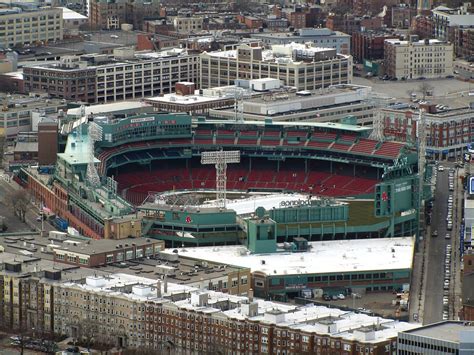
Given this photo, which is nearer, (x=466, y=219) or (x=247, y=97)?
(x=466, y=219)

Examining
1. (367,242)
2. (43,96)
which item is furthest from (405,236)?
(43,96)

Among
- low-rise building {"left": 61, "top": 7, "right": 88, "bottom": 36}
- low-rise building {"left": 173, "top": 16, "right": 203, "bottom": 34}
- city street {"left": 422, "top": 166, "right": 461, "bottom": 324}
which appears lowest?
city street {"left": 422, "top": 166, "right": 461, "bottom": 324}

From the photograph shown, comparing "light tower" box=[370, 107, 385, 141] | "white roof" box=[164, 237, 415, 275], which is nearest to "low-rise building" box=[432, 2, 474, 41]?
"light tower" box=[370, 107, 385, 141]

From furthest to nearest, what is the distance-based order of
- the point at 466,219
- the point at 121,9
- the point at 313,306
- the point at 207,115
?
the point at 121,9 → the point at 207,115 → the point at 466,219 → the point at 313,306

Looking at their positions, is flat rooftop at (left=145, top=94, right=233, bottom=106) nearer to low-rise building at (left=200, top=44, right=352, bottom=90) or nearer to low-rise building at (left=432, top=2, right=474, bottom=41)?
low-rise building at (left=200, top=44, right=352, bottom=90)

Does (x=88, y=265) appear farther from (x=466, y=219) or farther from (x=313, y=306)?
(x=466, y=219)

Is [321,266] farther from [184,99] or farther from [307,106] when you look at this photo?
[184,99]

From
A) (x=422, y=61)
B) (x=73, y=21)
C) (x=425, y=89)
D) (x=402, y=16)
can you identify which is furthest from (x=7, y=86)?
(x=402, y=16)
